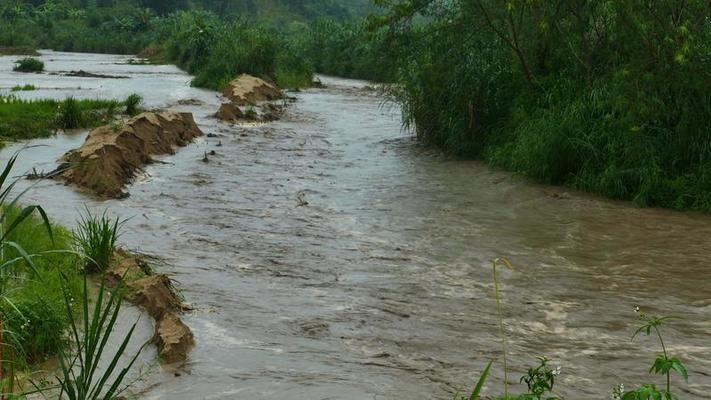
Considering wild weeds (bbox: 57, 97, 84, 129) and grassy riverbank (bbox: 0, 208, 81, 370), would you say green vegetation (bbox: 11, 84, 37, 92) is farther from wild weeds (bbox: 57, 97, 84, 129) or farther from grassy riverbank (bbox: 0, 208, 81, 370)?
grassy riverbank (bbox: 0, 208, 81, 370)

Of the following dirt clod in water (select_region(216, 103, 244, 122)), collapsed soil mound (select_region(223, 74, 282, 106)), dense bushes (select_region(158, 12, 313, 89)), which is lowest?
dirt clod in water (select_region(216, 103, 244, 122))

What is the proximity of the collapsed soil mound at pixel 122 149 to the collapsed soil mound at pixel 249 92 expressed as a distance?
24.7ft

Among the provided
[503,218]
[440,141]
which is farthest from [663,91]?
[440,141]

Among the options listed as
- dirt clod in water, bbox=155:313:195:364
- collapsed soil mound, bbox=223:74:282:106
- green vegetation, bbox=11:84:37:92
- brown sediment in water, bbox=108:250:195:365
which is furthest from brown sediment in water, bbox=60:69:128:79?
dirt clod in water, bbox=155:313:195:364

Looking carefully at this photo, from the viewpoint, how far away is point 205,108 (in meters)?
27.3

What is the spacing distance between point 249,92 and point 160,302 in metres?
22.5

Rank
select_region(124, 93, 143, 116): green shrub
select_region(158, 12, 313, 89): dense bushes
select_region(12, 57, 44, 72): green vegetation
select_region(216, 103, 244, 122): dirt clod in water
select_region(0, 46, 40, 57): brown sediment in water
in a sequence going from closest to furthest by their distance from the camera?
select_region(124, 93, 143, 116): green shrub, select_region(216, 103, 244, 122): dirt clod in water, select_region(158, 12, 313, 89): dense bushes, select_region(12, 57, 44, 72): green vegetation, select_region(0, 46, 40, 57): brown sediment in water

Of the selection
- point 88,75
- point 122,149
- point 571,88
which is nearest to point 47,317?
point 122,149

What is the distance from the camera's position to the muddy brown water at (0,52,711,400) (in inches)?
260

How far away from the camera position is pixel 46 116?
67.9ft

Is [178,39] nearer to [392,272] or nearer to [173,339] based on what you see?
[392,272]

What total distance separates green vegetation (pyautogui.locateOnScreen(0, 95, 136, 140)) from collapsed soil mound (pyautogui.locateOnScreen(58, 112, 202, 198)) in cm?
227

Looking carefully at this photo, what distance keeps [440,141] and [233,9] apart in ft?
297

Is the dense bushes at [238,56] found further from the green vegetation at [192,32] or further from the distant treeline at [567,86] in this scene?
the distant treeline at [567,86]
